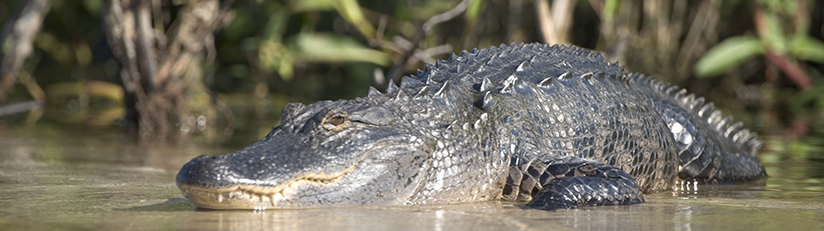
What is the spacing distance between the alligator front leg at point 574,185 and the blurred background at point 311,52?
236cm

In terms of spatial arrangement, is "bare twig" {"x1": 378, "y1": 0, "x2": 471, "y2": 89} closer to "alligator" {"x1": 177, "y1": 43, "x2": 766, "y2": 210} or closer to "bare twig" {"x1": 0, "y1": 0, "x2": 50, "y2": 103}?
"alligator" {"x1": 177, "y1": 43, "x2": 766, "y2": 210}

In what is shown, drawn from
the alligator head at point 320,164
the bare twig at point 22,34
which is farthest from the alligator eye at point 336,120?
the bare twig at point 22,34


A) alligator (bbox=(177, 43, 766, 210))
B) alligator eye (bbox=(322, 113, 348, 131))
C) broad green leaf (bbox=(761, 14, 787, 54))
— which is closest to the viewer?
alligator (bbox=(177, 43, 766, 210))

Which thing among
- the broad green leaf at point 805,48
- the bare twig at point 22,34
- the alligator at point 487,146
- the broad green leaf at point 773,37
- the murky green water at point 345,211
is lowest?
the murky green water at point 345,211

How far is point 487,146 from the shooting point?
11.7ft

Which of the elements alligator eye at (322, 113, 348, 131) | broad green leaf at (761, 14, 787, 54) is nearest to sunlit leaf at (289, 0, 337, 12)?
broad green leaf at (761, 14, 787, 54)

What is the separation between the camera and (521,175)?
355 cm

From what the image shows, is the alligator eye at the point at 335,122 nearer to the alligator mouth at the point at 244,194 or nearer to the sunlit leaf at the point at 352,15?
the alligator mouth at the point at 244,194

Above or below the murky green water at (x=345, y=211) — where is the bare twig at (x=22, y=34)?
above

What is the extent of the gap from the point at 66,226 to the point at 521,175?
175cm

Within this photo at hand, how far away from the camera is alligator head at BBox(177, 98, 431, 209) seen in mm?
2832

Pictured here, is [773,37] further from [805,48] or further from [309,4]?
[309,4]

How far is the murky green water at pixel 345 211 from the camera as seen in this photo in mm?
2693

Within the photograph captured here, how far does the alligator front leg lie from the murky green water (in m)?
0.08
